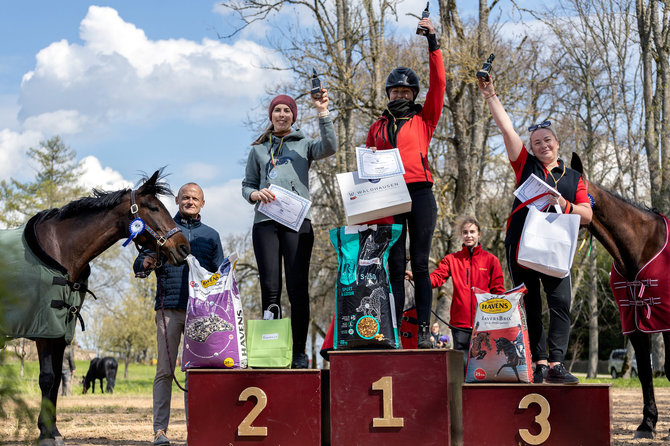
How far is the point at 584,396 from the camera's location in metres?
4.05

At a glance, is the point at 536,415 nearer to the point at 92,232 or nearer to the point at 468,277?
the point at 468,277

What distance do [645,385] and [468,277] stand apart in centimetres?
181

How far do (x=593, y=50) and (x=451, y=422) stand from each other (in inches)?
810

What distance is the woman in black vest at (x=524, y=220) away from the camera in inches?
181

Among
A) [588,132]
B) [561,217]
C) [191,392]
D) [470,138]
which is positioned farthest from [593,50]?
[191,392]

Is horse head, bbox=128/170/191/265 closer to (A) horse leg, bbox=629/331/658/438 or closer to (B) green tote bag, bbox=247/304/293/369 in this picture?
(B) green tote bag, bbox=247/304/293/369

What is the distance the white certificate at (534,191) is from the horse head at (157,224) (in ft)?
8.05

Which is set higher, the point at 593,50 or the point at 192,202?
the point at 593,50

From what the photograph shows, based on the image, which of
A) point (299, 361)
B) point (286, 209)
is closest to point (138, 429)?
point (299, 361)

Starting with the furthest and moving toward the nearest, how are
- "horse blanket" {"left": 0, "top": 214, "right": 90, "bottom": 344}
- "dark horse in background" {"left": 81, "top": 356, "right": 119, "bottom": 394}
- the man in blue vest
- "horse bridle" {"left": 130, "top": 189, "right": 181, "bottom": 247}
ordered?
"dark horse in background" {"left": 81, "top": 356, "right": 119, "bottom": 394}, the man in blue vest, "horse bridle" {"left": 130, "top": 189, "right": 181, "bottom": 247}, "horse blanket" {"left": 0, "top": 214, "right": 90, "bottom": 344}

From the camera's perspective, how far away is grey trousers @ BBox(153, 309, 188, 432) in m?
5.34

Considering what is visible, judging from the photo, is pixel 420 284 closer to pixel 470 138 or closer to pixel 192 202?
pixel 192 202

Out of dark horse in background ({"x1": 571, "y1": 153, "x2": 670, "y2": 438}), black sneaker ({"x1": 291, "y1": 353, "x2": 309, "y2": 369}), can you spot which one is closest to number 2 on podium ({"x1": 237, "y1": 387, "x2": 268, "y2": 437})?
black sneaker ({"x1": 291, "y1": 353, "x2": 309, "y2": 369})

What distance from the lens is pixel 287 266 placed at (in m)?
4.84
